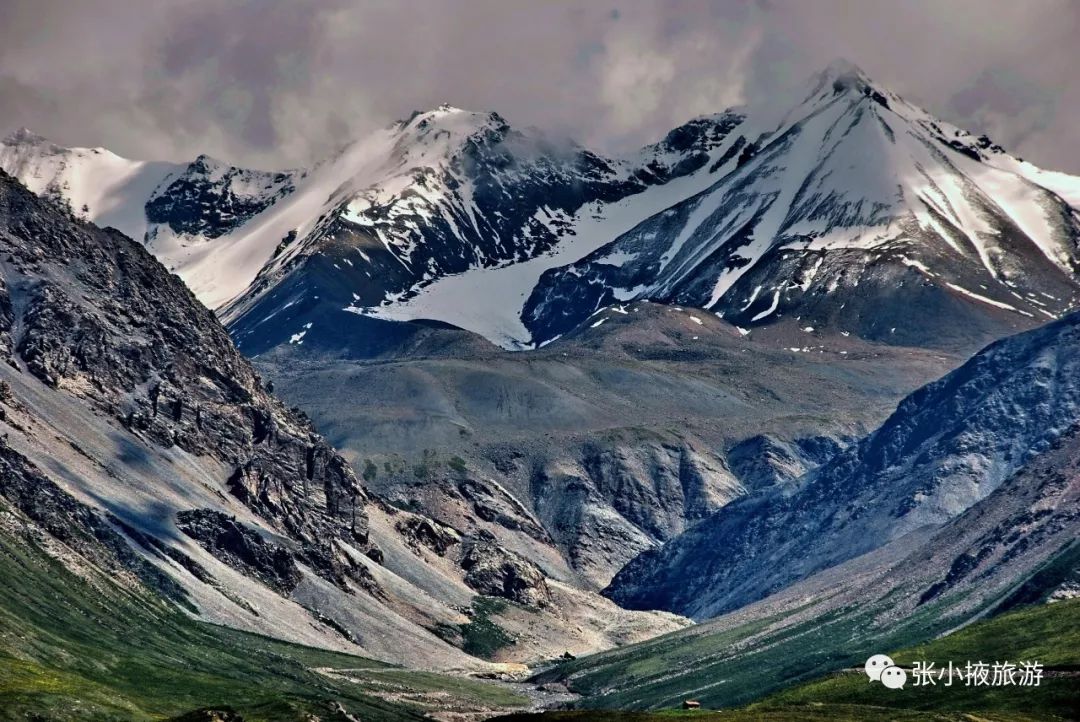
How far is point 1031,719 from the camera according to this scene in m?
190

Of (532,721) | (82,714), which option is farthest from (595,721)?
(82,714)

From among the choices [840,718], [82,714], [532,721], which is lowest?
[82,714]

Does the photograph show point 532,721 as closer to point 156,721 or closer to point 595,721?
point 595,721

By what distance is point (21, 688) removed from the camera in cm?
18200

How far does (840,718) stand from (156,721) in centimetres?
6999

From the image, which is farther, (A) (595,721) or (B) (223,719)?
(A) (595,721)

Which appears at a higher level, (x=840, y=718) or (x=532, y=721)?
(x=840, y=718)

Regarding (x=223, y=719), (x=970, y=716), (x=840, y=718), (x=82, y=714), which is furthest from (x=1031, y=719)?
(x=82, y=714)

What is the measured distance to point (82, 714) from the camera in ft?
598

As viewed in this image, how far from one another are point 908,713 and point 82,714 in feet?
274

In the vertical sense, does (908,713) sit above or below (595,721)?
above

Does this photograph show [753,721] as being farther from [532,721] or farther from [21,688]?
[21,688]

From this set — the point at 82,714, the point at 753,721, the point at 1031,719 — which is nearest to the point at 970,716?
the point at 1031,719

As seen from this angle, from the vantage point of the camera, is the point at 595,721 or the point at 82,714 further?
the point at 595,721
